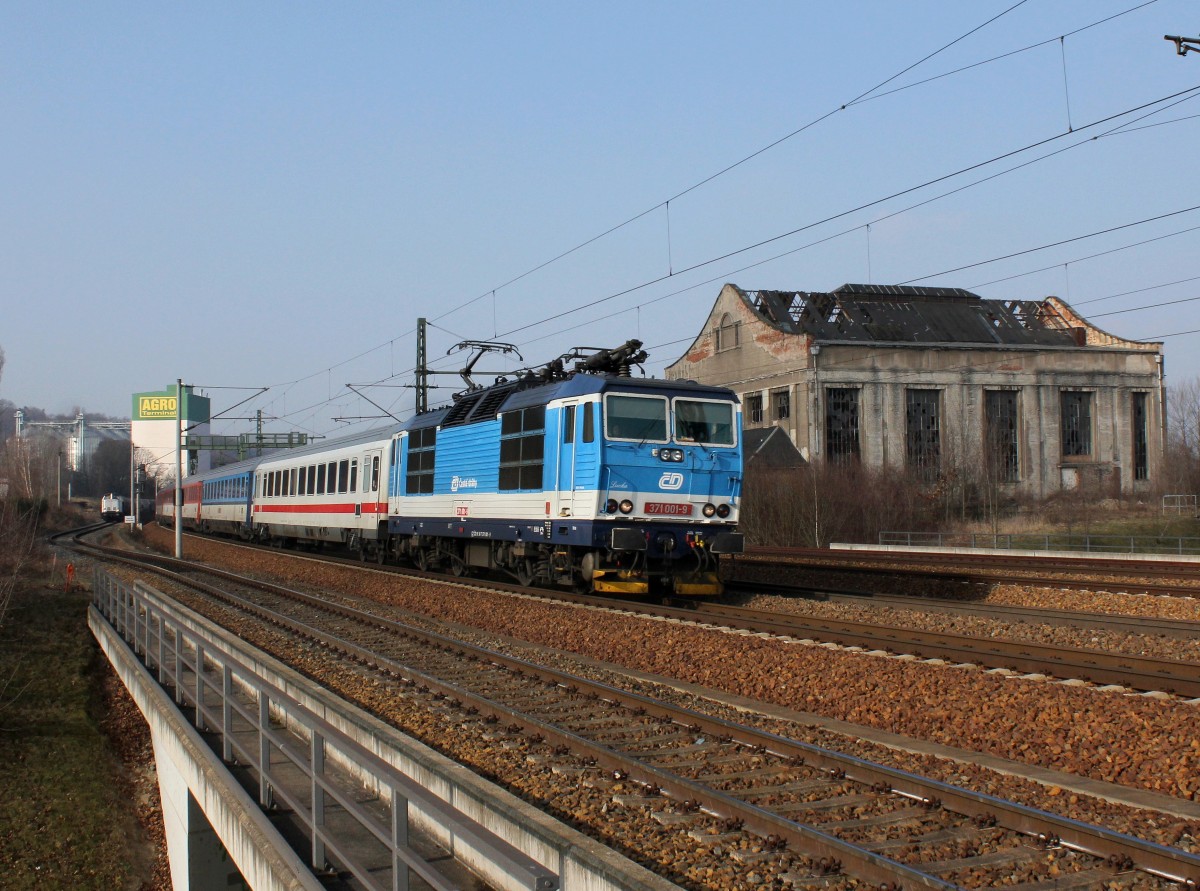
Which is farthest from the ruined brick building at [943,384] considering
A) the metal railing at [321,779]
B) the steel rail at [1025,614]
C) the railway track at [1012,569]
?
the metal railing at [321,779]

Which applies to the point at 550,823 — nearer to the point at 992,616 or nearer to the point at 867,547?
the point at 992,616

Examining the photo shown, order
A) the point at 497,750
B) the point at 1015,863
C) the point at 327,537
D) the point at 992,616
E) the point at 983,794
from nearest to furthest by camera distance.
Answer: the point at 1015,863 < the point at 983,794 < the point at 497,750 < the point at 992,616 < the point at 327,537

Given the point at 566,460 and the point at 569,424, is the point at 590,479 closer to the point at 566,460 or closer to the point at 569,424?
the point at 566,460

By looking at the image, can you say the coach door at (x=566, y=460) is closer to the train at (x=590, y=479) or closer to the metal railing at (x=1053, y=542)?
the train at (x=590, y=479)

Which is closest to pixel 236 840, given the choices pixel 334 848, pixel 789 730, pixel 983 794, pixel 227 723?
pixel 227 723

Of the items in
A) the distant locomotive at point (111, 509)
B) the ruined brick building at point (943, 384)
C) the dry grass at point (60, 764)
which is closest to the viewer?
the dry grass at point (60, 764)

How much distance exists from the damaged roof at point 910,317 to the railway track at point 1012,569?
88.0 feet

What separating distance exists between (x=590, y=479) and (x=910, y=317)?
4533 centimetres

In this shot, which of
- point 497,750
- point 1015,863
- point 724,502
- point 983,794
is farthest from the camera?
point 724,502

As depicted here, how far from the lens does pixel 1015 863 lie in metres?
5.54

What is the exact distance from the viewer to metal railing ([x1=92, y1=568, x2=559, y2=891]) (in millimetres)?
3990

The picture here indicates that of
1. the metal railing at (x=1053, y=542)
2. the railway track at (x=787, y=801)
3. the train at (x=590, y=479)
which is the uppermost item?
the train at (x=590, y=479)

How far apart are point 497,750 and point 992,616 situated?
33.5 feet

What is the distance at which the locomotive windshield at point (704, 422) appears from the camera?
17.9 meters
